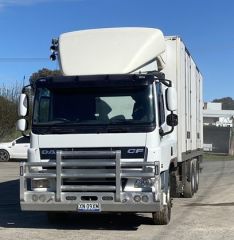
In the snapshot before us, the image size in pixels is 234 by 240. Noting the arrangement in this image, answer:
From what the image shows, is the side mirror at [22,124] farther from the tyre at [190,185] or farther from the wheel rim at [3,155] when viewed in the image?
the wheel rim at [3,155]

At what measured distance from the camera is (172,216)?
1238 cm

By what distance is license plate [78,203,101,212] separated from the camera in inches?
395

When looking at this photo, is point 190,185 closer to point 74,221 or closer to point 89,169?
point 74,221

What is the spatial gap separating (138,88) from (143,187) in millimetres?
1768

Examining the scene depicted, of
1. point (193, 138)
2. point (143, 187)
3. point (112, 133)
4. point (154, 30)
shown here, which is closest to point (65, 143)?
point (112, 133)

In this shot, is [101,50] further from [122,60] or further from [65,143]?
[65,143]

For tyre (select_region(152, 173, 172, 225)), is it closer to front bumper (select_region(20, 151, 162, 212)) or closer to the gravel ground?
the gravel ground

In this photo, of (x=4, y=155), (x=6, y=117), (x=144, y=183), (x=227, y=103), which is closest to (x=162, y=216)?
(x=144, y=183)

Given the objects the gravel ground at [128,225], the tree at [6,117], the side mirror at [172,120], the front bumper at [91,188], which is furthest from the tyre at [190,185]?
the tree at [6,117]

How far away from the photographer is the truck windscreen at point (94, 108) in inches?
402

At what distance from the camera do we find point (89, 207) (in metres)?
10.0

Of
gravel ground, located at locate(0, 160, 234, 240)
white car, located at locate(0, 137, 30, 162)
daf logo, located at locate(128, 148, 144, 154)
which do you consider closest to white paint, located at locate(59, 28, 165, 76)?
daf logo, located at locate(128, 148, 144, 154)

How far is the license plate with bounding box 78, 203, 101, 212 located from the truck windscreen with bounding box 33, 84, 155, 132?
1.32 metres

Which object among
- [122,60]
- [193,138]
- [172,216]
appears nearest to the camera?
[122,60]
